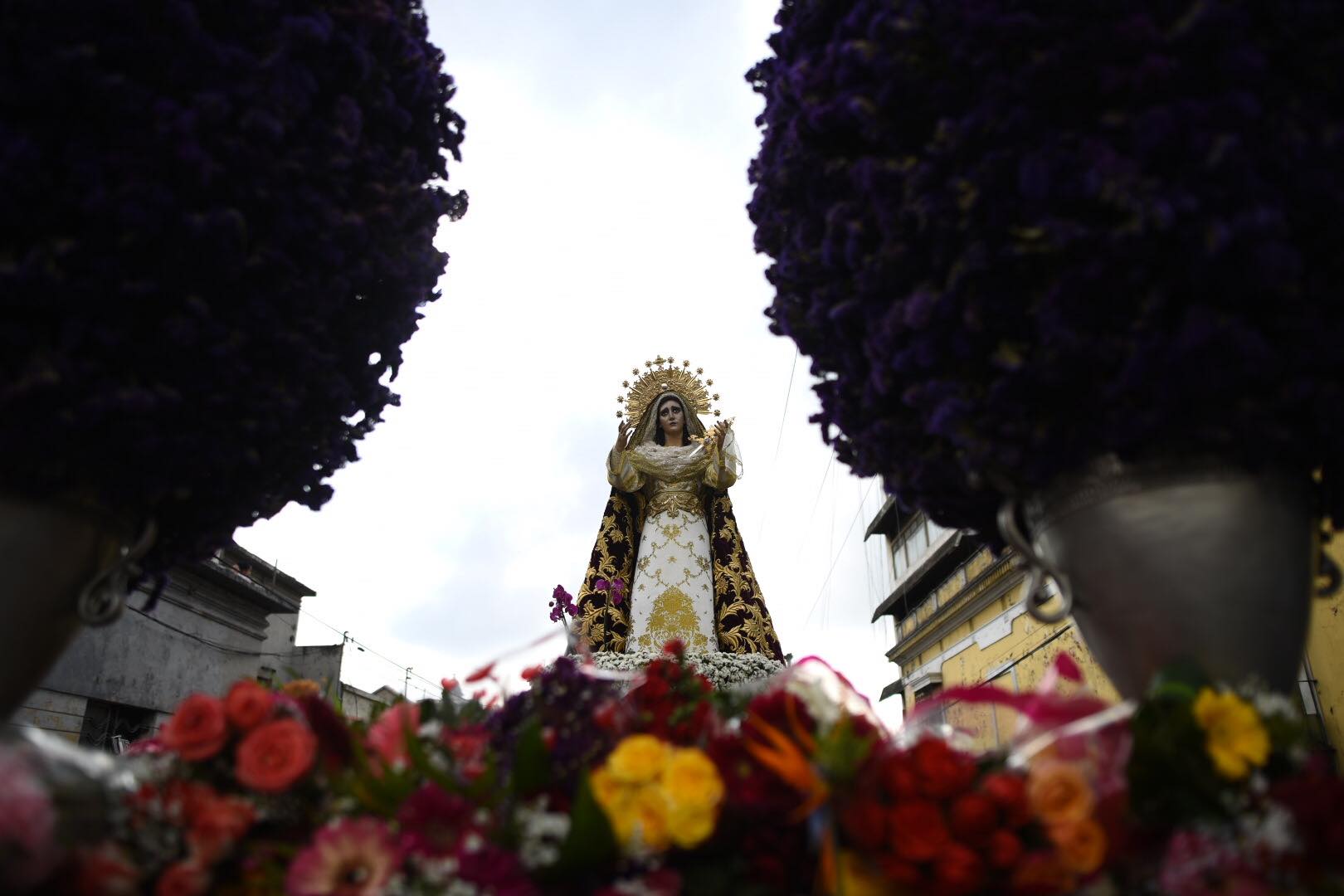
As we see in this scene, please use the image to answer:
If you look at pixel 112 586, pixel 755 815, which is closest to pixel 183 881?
pixel 112 586

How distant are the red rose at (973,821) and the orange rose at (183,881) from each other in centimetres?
122

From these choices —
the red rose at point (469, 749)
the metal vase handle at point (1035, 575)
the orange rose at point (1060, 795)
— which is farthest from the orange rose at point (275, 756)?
the metal vase handle at point (1035, 575)

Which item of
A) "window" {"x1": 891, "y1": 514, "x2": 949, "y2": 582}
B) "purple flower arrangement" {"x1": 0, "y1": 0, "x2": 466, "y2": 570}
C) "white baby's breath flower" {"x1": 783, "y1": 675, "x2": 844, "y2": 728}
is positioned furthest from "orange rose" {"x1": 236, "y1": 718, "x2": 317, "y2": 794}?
"window" {"x1": 891, "y1": 514, "x2": 949, "y2": 582}

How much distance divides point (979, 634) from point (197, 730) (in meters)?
12.4

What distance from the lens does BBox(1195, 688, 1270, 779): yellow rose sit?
4.40 feet

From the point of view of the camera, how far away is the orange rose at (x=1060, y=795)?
51.7 inches

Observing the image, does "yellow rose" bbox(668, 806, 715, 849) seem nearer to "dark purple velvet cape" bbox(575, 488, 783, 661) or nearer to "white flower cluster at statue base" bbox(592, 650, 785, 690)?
"white flower cluster at statue base" bbox(592, 650, 785, 690)

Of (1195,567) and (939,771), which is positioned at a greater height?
(1195,567)

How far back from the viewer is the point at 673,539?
582 centimetres

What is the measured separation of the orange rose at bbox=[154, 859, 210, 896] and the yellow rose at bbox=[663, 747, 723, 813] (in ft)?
2.55

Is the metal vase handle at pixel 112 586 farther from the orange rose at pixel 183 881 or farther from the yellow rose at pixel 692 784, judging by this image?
the yellow rose at pixel 692 784

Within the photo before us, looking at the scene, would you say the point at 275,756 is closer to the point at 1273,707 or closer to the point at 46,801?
the point at 46,801

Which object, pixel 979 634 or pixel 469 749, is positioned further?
pixel 979 634

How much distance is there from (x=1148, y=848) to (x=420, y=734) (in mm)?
1388
